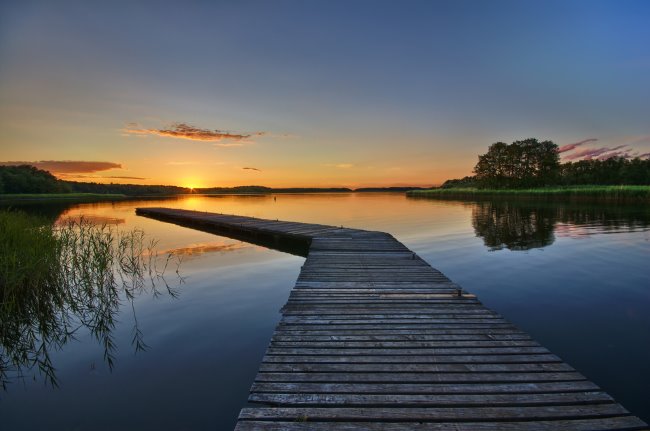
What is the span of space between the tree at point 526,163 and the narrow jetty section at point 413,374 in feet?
247

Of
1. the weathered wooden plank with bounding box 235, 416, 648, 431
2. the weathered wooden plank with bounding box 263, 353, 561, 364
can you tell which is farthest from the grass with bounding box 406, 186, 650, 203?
the weathered wooden plank with bounding box 235, 416, 648, 431

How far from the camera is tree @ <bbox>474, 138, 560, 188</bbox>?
70.1 m

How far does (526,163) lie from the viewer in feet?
232

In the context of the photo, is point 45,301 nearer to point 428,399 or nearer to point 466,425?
point 428,399

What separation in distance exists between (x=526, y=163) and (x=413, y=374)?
79.8 meters

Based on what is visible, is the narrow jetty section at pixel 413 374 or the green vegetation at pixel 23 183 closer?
the narrow jetty section at pixel 413 374

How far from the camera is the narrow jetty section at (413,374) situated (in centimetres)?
300

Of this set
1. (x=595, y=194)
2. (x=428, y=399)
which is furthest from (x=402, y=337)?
(x=595, y=194)

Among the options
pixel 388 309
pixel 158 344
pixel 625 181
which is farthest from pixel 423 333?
pixel 625 181

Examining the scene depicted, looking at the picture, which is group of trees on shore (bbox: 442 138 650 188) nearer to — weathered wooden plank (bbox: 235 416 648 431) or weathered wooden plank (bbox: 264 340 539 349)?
weathered wooden plank (bbox: 264 340 539 349)

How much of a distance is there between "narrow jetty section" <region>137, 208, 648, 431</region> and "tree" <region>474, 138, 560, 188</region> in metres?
75.2

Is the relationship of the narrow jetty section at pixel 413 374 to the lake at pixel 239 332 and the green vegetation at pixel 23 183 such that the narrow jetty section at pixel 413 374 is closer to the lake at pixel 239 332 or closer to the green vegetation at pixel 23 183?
the lake at pixel 239 332

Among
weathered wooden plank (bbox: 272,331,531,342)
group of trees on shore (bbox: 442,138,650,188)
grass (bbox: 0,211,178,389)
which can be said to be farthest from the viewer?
group of trees on shore (bbox: 442,138,650,188)

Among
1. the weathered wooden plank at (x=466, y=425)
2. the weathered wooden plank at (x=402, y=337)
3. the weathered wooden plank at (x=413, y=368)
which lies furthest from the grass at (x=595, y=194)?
the weathered wooden plank at (x=466, y=425)
